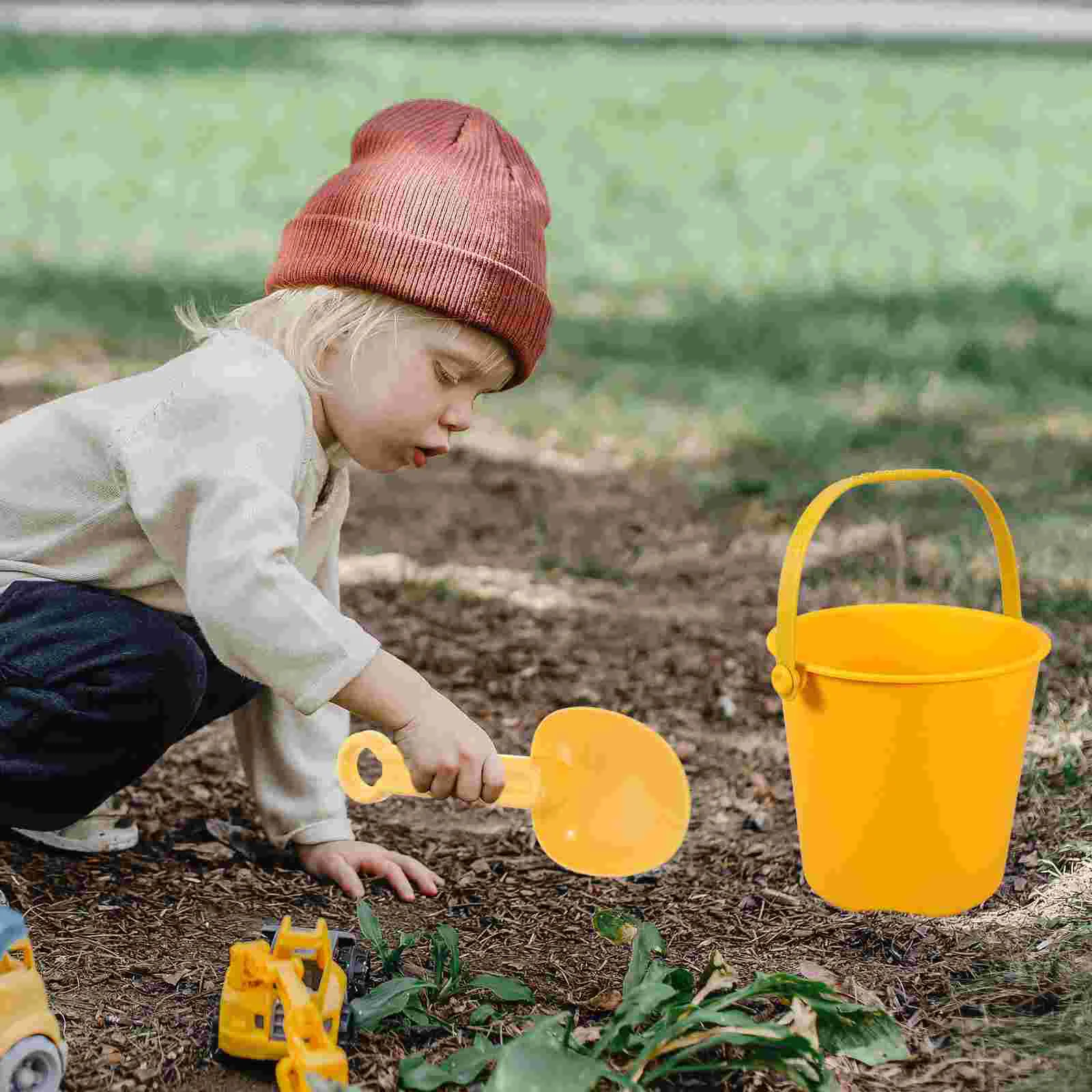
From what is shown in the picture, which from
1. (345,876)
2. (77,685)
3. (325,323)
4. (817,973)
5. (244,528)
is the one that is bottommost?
(345,876)

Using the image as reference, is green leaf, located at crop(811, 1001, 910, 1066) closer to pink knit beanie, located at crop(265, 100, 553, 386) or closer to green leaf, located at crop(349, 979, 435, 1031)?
green leaf, located at crop(349, 979, 435, 1031)

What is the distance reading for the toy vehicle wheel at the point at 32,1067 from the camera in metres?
1.53

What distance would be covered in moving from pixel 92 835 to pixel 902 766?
1191 mm

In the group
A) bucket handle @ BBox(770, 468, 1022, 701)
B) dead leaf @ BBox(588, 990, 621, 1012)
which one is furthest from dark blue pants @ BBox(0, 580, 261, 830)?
bucket handle @ BBox(770, 468, 1022, 701)

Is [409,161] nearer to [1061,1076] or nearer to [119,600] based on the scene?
[119,600]

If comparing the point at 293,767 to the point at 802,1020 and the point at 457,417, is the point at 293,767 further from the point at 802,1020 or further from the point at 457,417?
the point at 802,1020

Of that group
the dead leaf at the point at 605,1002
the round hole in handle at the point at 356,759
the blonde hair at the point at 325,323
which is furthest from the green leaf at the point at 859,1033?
the blonde hair at the point at 325,323

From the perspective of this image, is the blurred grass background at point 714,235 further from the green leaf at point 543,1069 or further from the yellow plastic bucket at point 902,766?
the green leaf at point 543,1069

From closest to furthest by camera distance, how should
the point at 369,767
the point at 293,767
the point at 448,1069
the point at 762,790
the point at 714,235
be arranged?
the point at 448,1069
the point at 293,767
the point at 762,790
the point at 369,767
the point at 714,235

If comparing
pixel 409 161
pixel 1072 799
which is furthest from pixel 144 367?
pixel 1072 799

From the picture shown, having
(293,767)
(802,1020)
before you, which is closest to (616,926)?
(802,1020)

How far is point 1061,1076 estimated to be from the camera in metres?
1.62

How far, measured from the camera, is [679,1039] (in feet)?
5.51

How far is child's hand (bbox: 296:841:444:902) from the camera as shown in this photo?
2246 mm
